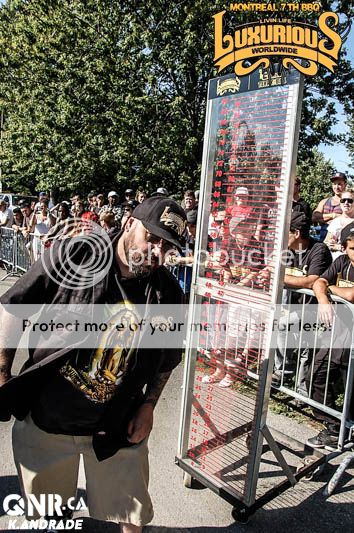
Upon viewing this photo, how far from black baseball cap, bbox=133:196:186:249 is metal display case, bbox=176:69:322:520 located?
69cm

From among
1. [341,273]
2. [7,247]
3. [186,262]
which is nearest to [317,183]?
[7,247]

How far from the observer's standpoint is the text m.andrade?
2.23 m

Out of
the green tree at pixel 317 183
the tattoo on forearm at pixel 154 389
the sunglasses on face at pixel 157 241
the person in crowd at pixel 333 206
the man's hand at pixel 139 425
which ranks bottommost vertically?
the man's hand at pixel 139 425

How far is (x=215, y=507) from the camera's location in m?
2.96

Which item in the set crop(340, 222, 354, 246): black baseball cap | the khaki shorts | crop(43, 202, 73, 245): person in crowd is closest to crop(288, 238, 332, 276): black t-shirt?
crop(340, 222, 354, 246): black baseball cap

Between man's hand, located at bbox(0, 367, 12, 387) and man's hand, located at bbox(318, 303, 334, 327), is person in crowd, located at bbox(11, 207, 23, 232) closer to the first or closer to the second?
man's hand, located at bbox(318, 303, 334, 327)

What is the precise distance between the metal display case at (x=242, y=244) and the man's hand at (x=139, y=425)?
29.1 inches

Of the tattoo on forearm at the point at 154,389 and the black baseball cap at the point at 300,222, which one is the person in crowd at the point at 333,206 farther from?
the tattoo on forearm at the point at 154,389

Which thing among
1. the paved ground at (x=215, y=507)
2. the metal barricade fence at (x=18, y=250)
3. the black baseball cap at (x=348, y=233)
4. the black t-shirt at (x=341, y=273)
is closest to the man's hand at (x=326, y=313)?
the black t-shirt at (x=341, y=273)

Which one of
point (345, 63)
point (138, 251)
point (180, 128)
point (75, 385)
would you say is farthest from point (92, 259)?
point (345, 63)

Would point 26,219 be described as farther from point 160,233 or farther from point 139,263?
point 160,233

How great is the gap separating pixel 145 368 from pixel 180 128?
15027 mm

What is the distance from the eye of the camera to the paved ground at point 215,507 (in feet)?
9.14

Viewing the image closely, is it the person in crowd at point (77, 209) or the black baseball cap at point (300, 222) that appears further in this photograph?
the person in crowd at point (77, 209)
